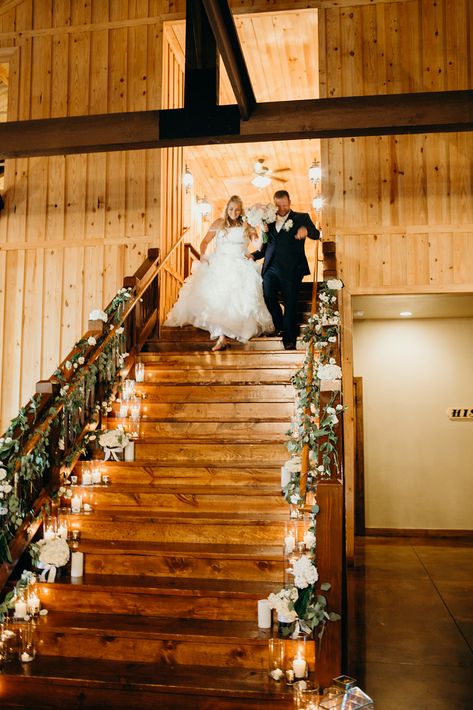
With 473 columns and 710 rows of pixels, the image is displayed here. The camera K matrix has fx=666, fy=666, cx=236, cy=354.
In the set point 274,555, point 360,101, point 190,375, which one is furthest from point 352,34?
point 274,555

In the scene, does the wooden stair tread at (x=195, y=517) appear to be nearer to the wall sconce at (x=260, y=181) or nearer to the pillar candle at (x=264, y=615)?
the pillar candle at (x=264, y=615)

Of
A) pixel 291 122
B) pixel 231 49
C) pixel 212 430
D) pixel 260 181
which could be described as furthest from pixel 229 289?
pixel 260 181

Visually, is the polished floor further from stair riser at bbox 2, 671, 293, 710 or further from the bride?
the bride

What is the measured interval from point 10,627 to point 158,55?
6343mm

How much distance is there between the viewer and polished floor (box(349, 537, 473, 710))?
3.70 m

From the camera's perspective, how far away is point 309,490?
4238 millimetres

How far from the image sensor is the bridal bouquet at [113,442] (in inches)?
195

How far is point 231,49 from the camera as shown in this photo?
14.6ft

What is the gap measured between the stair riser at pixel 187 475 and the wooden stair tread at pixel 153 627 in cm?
113

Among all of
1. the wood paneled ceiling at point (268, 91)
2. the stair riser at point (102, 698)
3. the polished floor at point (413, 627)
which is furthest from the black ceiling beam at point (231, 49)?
the polished floor at point (413, 627)

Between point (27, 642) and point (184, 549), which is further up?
point (184, 549)

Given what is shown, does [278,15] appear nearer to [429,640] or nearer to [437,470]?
[437,470]

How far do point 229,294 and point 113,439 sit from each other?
2.23m

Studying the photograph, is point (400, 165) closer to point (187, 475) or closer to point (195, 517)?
point (187, 475)
